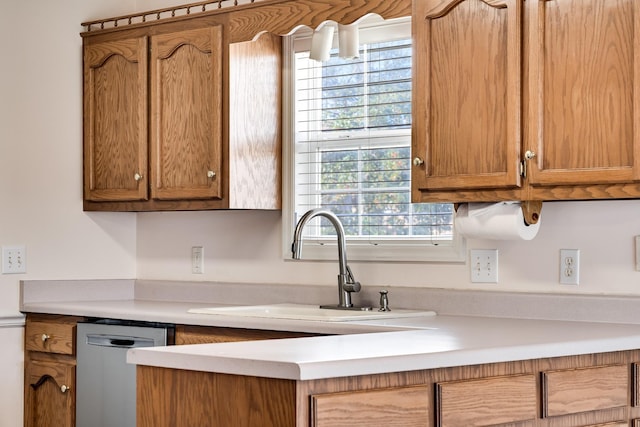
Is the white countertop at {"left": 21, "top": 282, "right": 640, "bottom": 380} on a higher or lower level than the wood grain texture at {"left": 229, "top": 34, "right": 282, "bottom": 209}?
lower

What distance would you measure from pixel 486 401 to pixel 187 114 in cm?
211

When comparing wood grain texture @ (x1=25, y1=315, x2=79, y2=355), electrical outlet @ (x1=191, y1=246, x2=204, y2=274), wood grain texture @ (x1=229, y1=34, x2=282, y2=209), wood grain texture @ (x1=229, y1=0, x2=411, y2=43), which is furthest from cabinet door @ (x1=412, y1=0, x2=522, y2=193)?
wood grain texture @ (x1=25, y1=315, x2=79, y2=355)

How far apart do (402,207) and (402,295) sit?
335 millimetres

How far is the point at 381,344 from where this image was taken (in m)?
2.39

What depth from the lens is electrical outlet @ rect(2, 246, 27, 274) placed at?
167 inches

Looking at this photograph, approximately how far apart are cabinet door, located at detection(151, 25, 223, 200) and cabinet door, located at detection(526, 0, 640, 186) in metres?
1.40

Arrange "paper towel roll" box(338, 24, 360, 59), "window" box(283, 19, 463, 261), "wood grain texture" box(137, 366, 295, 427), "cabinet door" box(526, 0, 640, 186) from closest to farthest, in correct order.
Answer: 1. "wood grain texture" box(137, 366, 295, 427)
2. "cabinet door" box(526, 0, 640, 186)
3. "paper towel roll" box(338, 24, 360, 59)
4. "window" box(283, 19, 463, 261)

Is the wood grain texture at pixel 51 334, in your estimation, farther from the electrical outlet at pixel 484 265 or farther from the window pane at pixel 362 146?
the electrical outlet at pixel 484 265

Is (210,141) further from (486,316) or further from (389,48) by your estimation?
(486,316)

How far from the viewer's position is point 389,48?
153 inches

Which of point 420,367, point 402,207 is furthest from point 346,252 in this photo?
point 420,367

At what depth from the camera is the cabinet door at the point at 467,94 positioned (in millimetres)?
3088

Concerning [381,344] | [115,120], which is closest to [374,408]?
[381,344]

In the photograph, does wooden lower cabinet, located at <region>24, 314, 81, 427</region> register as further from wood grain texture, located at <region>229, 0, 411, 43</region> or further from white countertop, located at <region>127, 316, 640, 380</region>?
white countertop, located at <region>127, 316, 640, 380</region>
